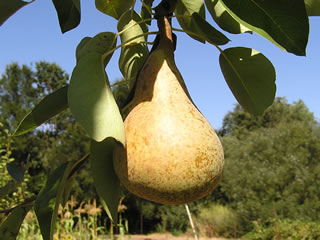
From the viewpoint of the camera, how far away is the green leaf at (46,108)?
1.49 ft

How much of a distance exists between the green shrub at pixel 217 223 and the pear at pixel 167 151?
29.9 feet

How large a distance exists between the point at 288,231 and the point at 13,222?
7.82 m

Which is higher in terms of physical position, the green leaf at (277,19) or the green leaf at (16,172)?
the green leaf at (277,19)

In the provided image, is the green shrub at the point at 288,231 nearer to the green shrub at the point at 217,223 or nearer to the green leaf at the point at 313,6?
the green shrub at the point at 217,223

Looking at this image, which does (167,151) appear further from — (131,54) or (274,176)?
(274,176)

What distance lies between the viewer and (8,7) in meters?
0.44

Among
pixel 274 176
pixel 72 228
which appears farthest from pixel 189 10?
pixel 274 176

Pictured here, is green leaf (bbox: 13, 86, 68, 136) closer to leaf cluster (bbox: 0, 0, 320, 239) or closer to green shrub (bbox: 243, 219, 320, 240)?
leaf cluster (bbox: 0, 0, 320, 239)

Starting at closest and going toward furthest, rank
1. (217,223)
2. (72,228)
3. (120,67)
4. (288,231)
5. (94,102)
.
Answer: (94,102) < (120,67) < (72,228) < (288,231) < (217,223)

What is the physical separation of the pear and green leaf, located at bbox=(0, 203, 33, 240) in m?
0.24

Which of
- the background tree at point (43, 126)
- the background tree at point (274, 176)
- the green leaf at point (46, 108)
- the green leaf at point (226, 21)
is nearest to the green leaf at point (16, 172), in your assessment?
the green leaf at point (46, 108)

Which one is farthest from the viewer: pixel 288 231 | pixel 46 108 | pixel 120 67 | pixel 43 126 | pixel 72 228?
pixel 43 126

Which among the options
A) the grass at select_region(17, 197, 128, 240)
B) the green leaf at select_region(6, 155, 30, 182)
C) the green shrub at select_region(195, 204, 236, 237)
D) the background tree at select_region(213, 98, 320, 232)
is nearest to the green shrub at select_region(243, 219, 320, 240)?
the background tree at select_region(213, 98, 320, 232)

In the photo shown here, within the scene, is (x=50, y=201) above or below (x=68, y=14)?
below
